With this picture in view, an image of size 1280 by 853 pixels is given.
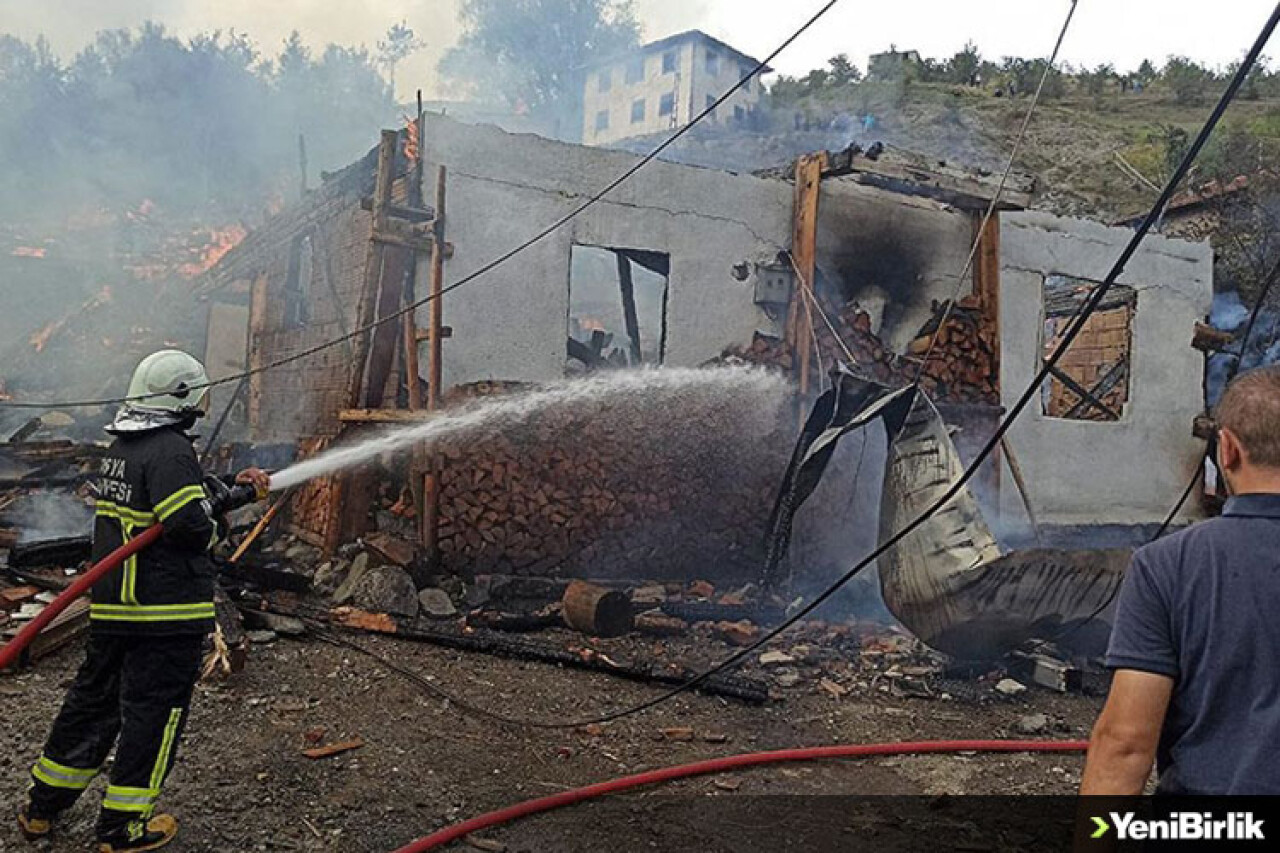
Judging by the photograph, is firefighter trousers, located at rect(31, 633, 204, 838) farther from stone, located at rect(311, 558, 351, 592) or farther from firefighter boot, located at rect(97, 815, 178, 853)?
stone, located at rect(311, 558, 351, 592)

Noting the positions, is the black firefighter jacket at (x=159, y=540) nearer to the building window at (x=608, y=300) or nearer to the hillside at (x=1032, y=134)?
the building window at (x=608, y=300)

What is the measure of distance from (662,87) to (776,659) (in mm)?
43890

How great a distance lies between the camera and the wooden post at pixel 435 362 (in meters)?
7.43

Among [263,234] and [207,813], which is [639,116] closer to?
[263,234]

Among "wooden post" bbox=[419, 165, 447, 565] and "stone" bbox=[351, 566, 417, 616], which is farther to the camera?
"wooden post" bbox=[419, 165, 447, 565]

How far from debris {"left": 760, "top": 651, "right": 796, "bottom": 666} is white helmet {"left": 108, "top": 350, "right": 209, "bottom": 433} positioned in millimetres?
4192

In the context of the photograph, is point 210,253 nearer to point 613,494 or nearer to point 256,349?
point 256,349

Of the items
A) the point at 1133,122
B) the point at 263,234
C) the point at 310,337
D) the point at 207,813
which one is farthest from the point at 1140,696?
the point at 1133,122

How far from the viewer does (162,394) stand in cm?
348

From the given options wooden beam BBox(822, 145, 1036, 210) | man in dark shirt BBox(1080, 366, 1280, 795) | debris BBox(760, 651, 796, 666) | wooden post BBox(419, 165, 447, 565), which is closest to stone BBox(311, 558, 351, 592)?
wooden post BBox(419, 165, 447, 565)

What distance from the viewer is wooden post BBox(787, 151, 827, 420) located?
29.7 ft

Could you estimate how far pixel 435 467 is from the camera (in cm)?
747

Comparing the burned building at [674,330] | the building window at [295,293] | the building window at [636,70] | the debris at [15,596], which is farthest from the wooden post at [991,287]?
the building window at [636,70]

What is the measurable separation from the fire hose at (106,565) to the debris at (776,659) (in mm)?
3864
